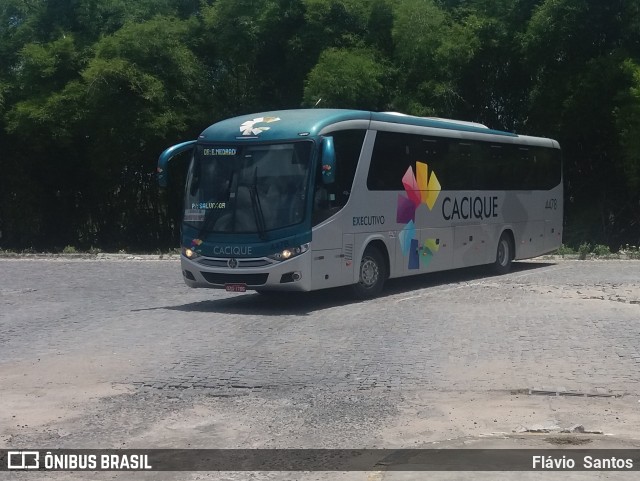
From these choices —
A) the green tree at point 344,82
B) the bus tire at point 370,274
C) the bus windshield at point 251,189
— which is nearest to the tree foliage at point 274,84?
the green tree at point 344,82

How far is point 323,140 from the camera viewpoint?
15.8m

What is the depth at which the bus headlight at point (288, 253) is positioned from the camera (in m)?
15.6

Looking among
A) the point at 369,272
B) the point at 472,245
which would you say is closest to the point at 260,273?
the point at 369,272

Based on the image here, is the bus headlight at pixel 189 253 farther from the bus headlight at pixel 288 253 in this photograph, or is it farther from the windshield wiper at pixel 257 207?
the bus headlight at pixel 288 253

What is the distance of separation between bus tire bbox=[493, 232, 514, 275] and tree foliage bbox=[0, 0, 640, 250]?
5477mm

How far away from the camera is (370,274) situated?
695 inches

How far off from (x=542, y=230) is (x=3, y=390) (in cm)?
1670

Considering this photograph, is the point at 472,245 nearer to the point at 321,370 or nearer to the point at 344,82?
the point at 344,82

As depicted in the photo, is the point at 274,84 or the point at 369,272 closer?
the point at 369,272

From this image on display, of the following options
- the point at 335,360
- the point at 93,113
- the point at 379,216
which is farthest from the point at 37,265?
the point at 335,360

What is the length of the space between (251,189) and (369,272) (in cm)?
296

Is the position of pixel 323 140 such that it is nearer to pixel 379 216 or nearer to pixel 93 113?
pixel 379 216

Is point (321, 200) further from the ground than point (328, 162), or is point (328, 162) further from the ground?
point (328, 162)

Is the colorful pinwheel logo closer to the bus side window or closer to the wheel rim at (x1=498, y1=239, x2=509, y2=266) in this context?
the bus side window
